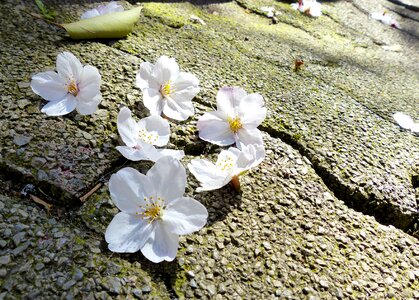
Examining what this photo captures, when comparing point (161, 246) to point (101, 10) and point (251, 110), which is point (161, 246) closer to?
point (251, 110)

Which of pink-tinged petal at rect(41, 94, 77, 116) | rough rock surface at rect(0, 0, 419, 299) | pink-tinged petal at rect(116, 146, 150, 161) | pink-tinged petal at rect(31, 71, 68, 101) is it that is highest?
pink-tinged petal at rect(31, 71, 68, 101)

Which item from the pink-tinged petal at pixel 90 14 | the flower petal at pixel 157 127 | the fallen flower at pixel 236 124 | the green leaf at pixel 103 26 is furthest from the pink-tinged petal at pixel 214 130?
the pink-tinged petal at pixel 90 14

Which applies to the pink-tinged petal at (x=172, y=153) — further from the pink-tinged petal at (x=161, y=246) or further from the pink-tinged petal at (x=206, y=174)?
the pink-tinged petal at (x=161, y=246)

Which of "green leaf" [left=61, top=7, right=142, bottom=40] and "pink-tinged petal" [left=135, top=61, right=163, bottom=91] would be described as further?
"green leaf" [left=61, top=7, right=142, bottom=40]

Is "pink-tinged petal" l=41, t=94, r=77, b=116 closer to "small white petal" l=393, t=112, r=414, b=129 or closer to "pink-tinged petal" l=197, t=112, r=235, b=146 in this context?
"pink-tinged petal" l=197, t=112, r=235, b=146

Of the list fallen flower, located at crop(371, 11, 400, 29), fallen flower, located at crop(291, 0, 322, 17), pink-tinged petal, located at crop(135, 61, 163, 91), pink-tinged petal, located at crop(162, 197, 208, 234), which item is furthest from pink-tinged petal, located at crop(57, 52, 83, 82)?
fallen flower, located at crop(371, 11, 400, 29)

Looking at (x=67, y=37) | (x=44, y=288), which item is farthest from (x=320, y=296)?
(x=67, y=37)

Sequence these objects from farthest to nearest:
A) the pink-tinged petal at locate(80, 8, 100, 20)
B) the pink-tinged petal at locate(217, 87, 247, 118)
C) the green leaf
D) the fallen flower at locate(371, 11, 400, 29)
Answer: the fallen flower at locate(371, 11, 400, 29) < the pink-tinged petal at locate(80, 8, 100, 20) < the green leaf < the pink-tinged petal at locate(217, 87, 247, 118)
